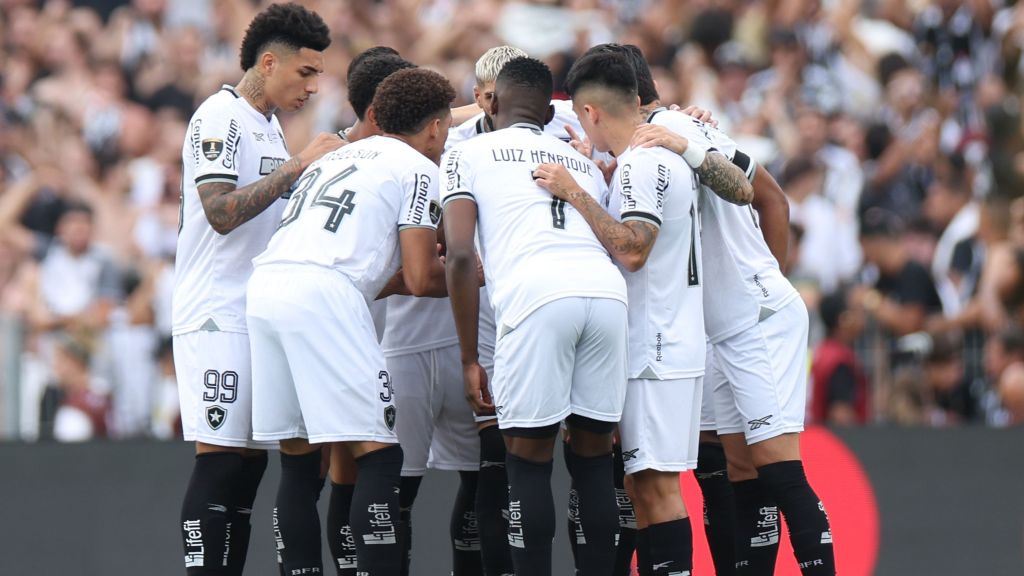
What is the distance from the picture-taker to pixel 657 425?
6.74 meters

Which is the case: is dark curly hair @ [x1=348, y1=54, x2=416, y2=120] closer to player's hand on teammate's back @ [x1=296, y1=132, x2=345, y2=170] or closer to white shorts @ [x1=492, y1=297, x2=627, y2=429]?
player's hand on teammate's back @ [x1=296, y1=132, x2=345, y2=170]

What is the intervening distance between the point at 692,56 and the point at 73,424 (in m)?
6.76

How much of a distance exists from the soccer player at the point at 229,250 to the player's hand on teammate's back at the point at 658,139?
5.01 feet

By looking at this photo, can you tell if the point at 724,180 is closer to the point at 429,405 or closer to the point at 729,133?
the point at 429,405

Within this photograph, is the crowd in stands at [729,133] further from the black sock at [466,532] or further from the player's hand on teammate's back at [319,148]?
the player's hand on teammate's back at [319,148]

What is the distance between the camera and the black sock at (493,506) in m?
7.25

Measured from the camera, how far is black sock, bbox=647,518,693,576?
6699 millimetres

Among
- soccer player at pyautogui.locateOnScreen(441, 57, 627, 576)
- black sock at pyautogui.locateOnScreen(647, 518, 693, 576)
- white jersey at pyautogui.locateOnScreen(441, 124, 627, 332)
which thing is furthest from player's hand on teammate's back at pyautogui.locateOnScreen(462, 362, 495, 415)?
black sock at pyautogui.locateOnScreen(647, 518, 693, 576)

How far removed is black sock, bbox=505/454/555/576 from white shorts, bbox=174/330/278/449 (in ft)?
4.37

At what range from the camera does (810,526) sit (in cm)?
692

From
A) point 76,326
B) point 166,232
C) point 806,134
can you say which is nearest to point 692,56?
point 806,134

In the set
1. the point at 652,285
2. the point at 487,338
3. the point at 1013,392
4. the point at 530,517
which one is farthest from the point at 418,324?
the point at 1013,392

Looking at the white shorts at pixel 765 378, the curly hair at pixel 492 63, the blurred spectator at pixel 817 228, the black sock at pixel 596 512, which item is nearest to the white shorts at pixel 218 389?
the black sock at pixel 596 512

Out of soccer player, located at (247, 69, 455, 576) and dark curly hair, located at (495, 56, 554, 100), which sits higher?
dark curly hair, located at (495, 56, 554, 100)
